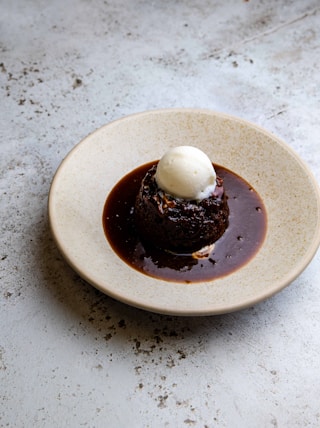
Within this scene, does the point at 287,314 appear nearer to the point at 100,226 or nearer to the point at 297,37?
the point at 100,226

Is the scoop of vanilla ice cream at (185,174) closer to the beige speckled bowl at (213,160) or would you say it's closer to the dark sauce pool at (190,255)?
the dark sauce pool at (190,255)

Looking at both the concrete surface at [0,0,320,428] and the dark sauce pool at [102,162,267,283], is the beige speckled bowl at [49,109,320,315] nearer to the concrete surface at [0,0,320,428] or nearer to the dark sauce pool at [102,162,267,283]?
the dark sauce pool at [102,162,267,283]

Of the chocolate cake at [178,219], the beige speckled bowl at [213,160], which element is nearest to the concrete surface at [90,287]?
→ the beige speckled bowl at [213,160]

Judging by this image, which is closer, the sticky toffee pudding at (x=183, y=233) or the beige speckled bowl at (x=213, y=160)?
the beige speckled bowl at (x=213, y=160)

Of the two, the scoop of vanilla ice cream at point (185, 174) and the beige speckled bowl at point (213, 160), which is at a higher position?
the scoop of vanilla ice cream at point (185, 174)

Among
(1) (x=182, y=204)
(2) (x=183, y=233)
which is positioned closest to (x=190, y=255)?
(2) (x=183, y=233)

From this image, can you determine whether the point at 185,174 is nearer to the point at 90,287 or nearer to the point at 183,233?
the point at 183,233
